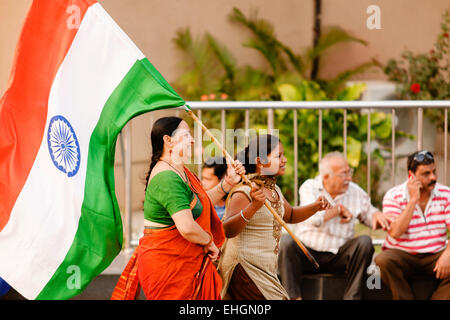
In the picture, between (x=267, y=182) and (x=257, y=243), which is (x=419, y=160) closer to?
(x=267, y=182)

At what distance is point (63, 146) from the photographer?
4156mm

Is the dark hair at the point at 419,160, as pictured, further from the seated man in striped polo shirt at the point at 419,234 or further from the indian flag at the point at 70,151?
the indian flag at the point at 70,151

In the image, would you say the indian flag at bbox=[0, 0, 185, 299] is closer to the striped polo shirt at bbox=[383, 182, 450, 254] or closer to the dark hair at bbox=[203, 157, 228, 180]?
the dark hair at bbox=[203, 157, 228, 180]

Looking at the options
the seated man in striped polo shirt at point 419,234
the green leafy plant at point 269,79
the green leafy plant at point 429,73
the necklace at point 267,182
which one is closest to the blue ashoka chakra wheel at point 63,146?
the necklace at point 267,182

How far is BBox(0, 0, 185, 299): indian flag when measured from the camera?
4.10 metres

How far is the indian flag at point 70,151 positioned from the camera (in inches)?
161

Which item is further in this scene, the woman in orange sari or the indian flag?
the indian flag

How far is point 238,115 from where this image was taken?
938cm

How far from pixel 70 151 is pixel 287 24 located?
684cm

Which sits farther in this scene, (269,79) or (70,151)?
(269,79)

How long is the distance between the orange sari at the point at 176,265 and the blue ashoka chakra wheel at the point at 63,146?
621 mm

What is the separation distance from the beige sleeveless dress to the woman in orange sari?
0.82 feet

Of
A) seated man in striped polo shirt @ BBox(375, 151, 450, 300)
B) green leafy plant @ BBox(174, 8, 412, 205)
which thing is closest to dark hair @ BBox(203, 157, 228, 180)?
seated man in striped polo shirt @ BBox(375, 151, 450, 300)

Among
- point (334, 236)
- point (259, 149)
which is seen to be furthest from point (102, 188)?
point (334, 236)
